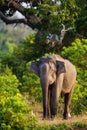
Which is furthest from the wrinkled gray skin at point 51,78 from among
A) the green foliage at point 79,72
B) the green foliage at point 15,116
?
the green foliage at point 79,72

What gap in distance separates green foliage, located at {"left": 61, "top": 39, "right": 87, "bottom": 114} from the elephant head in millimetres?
3602

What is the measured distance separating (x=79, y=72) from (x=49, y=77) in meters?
4.78

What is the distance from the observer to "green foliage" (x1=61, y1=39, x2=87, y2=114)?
1808 cm

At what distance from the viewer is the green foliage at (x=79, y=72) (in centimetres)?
1808

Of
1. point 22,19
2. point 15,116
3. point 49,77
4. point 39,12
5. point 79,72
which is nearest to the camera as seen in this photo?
point 15,116

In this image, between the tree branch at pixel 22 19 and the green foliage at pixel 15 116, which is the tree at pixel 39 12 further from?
the green foliage at pixel 15 116

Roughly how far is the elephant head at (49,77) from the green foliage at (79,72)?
3.60 meters

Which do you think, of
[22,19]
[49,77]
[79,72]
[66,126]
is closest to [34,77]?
[79,72]

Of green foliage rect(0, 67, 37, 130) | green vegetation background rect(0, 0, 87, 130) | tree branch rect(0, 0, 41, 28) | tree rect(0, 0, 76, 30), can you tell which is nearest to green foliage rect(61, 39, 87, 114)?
green vegetation background rect(0, 0, 87, 130)

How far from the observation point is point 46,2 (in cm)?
2439

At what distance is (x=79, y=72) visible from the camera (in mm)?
18641

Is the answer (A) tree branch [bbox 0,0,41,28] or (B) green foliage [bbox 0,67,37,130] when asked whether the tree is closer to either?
(A) tree branch [bbox 0,0,41,28]

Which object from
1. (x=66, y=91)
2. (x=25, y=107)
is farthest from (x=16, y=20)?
(x=25, y=107)

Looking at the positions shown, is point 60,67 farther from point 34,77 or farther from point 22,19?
point 22,19
